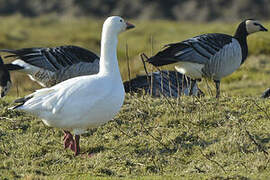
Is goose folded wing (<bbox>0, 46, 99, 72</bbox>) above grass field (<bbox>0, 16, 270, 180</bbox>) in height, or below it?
above

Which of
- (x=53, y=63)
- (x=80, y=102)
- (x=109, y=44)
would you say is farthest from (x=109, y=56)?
(x=53, y=63)

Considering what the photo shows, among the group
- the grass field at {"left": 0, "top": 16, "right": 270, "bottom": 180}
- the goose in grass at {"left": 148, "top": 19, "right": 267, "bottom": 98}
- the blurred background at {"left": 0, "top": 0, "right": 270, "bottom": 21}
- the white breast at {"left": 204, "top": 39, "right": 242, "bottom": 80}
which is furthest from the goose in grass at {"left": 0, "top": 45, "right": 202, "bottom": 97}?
the blurred background at {"left": 0, "top": 0, "right": 270, "bottom": 21}

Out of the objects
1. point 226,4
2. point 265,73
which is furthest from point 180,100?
point 226,4

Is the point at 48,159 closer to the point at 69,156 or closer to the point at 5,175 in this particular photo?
the point at 69,156

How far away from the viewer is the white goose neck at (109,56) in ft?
22.3

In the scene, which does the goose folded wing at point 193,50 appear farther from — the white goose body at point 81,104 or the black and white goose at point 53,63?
the white goose body at point 81,104

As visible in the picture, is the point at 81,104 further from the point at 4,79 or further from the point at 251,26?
the point at 251,26

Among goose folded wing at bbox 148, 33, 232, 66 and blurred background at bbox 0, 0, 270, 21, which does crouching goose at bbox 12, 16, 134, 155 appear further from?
blurred background at bbox 0, 0, 270, 21

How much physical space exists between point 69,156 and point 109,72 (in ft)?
4.05

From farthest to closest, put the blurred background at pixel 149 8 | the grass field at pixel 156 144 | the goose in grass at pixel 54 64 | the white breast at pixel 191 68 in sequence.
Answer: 1. the blurred background at pixel 149 8
2. the goose in grass at pixel 54 64
3. the white breast at pixel 191 68
4. the grass field at pixel 156 144

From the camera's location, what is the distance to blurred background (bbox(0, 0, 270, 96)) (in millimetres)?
15651

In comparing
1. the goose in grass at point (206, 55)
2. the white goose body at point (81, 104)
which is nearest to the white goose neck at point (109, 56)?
the white goose body at point (81, 104)

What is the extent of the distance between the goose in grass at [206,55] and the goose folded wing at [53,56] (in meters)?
1.88

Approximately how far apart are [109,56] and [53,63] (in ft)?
11.1
